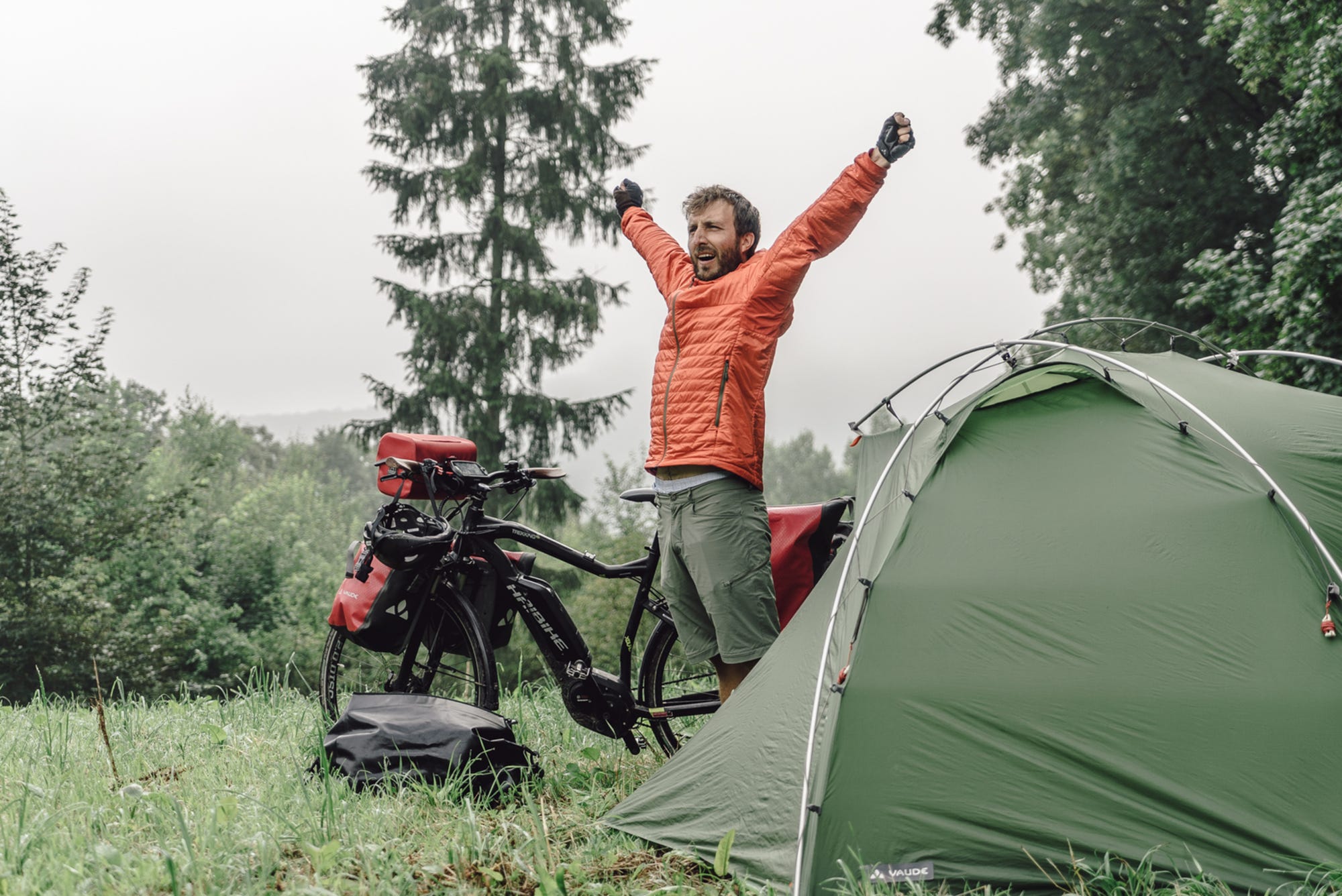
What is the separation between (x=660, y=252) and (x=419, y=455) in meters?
1.18

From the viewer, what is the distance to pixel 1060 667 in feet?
9.10

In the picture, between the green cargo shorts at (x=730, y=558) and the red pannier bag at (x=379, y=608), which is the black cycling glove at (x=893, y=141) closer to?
the green cargo shorts at (x=730, y=558)

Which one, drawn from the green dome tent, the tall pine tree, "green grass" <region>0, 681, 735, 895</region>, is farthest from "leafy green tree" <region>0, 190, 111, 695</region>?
the green dome tent

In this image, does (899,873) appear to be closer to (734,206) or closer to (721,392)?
(721,392)

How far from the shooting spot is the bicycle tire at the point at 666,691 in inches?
153

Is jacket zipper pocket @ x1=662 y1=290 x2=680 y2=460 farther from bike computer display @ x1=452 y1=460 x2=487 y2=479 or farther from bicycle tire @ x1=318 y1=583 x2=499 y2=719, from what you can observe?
bicycle tire @ x1=318 y1=583 x2=499 y2=719

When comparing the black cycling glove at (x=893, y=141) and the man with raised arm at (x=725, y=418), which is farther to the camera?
the man with raised arm at (x=725, y=418)

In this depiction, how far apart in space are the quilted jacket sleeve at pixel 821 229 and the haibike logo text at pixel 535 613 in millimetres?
1437

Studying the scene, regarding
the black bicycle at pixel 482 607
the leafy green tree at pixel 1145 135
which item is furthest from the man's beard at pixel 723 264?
the leafy green tree at pixel 1145 135

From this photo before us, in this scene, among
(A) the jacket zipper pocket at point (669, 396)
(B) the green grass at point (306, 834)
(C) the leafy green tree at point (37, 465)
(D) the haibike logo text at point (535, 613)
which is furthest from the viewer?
(C) the leafy green tree at point (37, 465)

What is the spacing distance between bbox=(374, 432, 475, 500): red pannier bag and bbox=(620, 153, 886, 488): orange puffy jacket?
0.88 metres

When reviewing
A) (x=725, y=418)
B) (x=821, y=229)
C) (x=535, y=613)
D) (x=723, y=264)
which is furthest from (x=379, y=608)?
(x=821, y=229)

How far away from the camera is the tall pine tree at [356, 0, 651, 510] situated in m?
14.9

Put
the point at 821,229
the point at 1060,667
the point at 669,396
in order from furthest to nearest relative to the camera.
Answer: the point at 669,396, the point at 821,229, the point at 1060,667
